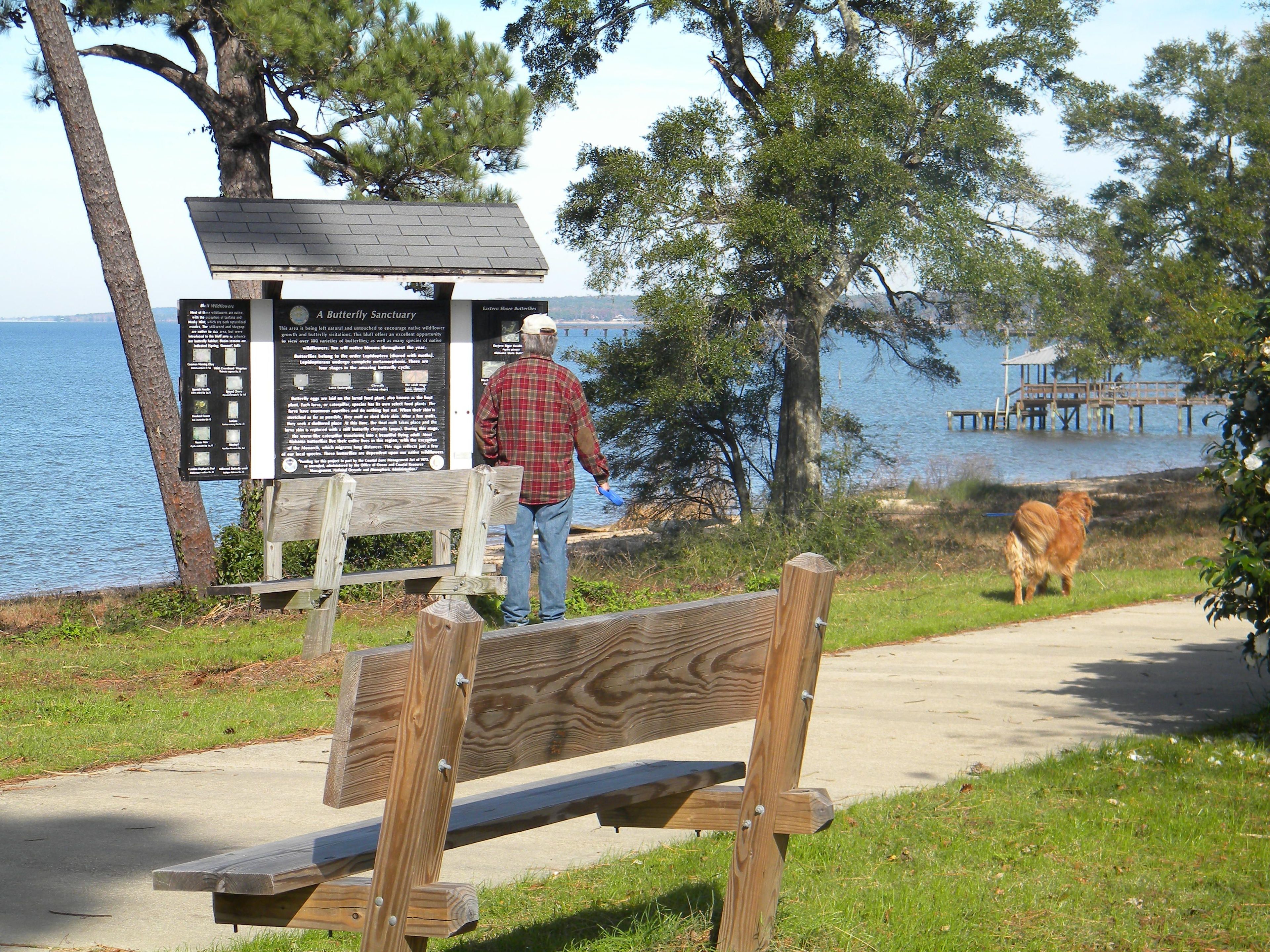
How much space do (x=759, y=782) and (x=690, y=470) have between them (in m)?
16.5

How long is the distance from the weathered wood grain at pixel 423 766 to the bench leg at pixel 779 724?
94cm

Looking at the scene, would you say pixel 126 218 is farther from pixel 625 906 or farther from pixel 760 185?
pixel 625 906

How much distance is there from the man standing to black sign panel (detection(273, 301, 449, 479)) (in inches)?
90.1

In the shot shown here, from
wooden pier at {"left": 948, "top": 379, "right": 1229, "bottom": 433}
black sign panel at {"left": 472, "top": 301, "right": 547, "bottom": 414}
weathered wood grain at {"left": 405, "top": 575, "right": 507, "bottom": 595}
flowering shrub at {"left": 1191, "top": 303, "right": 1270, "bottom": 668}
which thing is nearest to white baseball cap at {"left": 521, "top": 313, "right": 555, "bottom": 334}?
weathered wood grain at {"left": 405, "top": 575, "right": 507, "bottom": 595}

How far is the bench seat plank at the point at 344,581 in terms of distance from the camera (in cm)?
845

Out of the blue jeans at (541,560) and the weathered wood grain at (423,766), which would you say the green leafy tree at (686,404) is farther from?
the weathered wood grain at (423,766)

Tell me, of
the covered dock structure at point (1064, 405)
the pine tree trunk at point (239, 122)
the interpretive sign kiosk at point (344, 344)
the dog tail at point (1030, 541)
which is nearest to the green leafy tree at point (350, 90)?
the pine tree trunk at point (239, 122)

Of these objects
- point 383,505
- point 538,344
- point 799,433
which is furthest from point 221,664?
point 799,433

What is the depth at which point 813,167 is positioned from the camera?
1568 centimetres

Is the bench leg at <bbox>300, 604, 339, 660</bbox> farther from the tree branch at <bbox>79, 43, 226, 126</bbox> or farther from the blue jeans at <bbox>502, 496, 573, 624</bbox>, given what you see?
the tree branch at <bbox>79, 43, 226, 126</bbox>

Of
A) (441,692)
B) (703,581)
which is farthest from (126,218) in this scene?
(441,692)

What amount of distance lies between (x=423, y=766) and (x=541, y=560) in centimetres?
556

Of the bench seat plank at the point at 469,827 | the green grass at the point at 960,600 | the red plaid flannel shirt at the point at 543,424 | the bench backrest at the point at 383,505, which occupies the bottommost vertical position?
the green grass at the point at 960,600

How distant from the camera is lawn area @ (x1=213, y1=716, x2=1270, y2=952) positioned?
3.56m
